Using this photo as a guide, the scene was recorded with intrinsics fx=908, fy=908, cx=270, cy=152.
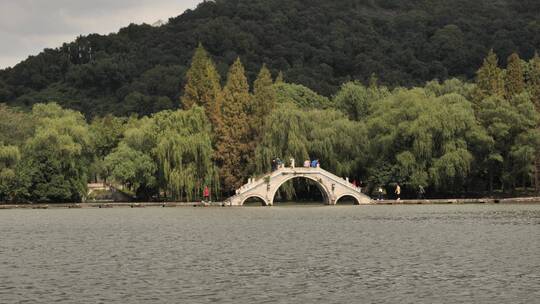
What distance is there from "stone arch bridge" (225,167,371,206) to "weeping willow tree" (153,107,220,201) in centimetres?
430

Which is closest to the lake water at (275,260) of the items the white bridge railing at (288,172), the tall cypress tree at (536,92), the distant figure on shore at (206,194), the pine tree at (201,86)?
the white bridge railing at (288,172)

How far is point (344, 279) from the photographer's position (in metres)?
33.5

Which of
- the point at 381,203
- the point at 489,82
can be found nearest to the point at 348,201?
the point at 381,203

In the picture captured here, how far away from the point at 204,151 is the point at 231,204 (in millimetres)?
6530

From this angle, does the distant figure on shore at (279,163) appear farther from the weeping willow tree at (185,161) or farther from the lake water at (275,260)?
the lake water at (275,260)

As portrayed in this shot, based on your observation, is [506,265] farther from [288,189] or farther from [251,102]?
[251,102]

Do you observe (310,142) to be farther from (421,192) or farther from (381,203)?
(421,192)

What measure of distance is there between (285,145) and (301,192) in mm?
8281

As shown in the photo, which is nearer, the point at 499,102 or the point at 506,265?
the point at 506,265

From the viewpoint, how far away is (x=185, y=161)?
311ft

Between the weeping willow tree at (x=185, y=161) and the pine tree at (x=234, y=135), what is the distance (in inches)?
61.1

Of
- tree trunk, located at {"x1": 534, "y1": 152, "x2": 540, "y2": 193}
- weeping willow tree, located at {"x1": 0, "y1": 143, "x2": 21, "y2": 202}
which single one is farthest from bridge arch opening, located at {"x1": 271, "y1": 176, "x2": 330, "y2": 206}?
weeping willow tree, located at {"x1": 0, "y1": 143, "x2": 21, "y2": 202}

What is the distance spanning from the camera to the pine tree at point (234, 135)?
96.2m

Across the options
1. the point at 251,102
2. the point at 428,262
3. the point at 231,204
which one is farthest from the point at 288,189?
the point at 428,262
